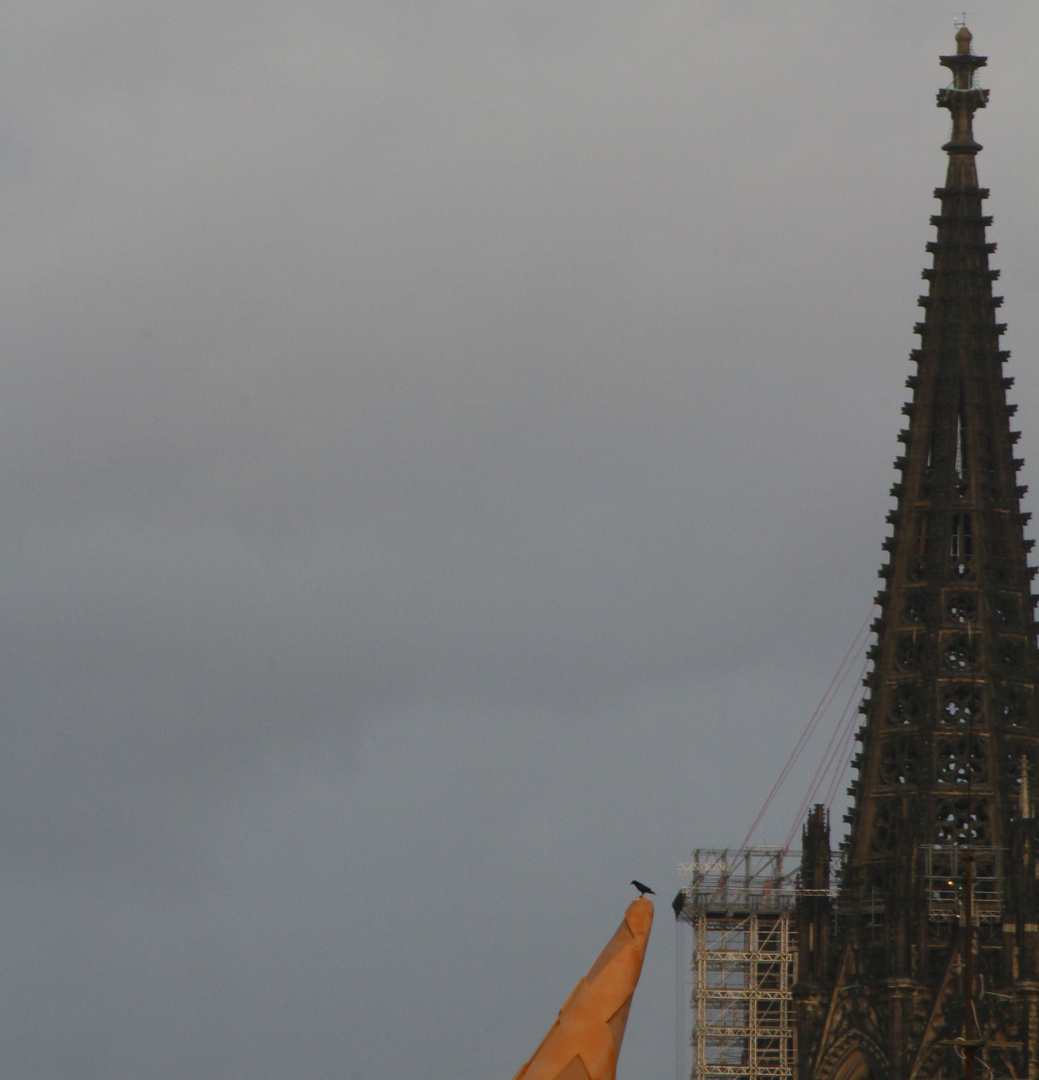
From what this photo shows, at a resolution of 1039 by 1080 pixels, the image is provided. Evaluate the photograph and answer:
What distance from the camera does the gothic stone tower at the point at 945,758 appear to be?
163 m

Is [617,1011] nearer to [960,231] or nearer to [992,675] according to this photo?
[992,675]

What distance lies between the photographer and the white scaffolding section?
6727 inches

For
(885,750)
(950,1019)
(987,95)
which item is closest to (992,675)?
(885,750)

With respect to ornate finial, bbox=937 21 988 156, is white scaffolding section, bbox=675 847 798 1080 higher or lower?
lower

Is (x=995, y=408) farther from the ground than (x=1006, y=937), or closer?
farther from the ground

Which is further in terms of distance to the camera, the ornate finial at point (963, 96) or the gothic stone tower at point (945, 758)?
the ornate finial at point (963, 96)

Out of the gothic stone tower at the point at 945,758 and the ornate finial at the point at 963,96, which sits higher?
the ornate finial at the point at 963,96

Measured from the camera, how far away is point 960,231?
180 metres

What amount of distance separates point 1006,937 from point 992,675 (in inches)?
530

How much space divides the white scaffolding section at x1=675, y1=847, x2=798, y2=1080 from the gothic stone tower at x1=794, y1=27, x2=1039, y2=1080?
306cm

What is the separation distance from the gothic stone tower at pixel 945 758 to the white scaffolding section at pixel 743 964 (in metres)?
3.06

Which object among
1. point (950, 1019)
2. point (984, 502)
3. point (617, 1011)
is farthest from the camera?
point (984, 502)

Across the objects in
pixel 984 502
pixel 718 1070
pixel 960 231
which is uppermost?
pixel 960 231

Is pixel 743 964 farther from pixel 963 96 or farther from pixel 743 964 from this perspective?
pixel 963 96
